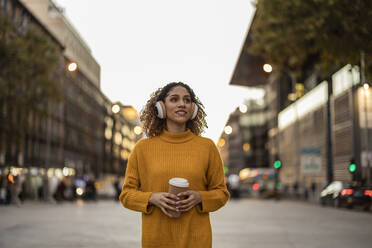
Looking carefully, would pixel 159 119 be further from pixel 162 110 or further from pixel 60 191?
pixel 60 191

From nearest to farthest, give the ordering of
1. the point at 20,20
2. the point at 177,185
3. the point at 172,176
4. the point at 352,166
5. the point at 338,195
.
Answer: the point at 177,185 < the point at 172,176 < the point at 338,195 < the point at 352,166 < the point at 20,20

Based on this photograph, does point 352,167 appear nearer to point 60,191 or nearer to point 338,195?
point 338,195

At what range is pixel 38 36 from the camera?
32594 mm

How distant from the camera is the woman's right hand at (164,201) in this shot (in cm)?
321

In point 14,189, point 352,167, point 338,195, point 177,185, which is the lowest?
point 338,195

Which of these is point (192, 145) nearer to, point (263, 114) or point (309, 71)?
point (309, 71)

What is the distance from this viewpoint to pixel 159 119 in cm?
367

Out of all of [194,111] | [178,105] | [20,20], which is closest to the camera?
[178,105]

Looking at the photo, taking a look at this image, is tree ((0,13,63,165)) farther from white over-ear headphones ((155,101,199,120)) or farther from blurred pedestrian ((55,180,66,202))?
white over-ear headphones ((155,101,199,120))

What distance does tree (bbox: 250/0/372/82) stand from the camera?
577 inches

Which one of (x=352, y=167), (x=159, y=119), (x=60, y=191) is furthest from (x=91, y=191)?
(x=159, y=119)

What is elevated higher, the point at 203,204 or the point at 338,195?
the point at 203,204

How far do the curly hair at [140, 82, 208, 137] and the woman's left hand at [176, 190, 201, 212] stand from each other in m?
0.52

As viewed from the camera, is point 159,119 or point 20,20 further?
point 20,20
